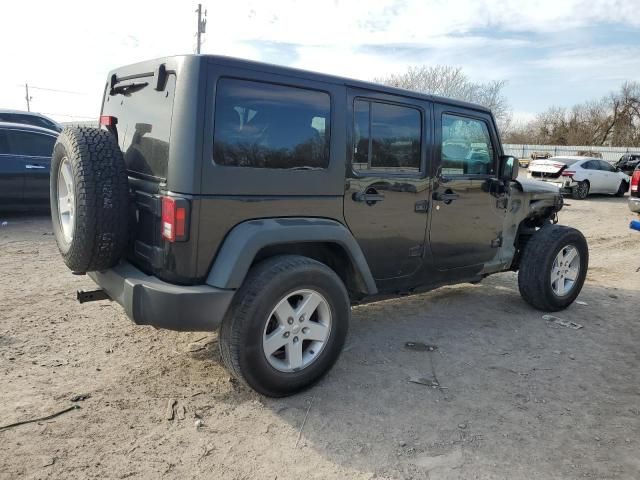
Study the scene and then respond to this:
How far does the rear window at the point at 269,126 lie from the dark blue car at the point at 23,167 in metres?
6.56

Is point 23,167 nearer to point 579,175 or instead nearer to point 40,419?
point 40,419

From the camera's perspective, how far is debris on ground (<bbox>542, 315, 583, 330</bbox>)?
15.8 feet

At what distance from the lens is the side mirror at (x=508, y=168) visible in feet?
15.1

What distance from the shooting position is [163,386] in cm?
332

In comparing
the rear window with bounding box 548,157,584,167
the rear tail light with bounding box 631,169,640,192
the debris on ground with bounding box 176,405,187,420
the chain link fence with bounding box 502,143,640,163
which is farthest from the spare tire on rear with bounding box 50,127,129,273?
the chain link fence with bounding box 502,143,640,163

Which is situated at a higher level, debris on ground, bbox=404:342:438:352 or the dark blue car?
the dark blue car

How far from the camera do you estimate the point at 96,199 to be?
2.93 m

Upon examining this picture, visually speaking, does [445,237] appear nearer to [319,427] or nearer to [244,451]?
[319,427]

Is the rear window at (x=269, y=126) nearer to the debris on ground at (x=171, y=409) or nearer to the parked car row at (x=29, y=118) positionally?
the debris on ground at (x=171, y=409)

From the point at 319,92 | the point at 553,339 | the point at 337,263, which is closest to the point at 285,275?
the point at 337,263

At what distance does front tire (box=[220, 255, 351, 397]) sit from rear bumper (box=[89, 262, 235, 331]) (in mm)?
139

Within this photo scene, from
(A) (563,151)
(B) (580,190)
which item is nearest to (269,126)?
(B) (580,190)

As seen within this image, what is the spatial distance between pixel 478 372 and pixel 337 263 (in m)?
1.32

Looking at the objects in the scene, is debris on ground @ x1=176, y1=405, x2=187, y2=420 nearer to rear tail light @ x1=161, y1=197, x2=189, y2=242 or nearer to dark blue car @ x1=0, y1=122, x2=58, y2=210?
rear tail light @ x1=161, y1=197, x2=189, y2=242
